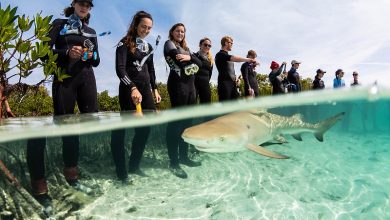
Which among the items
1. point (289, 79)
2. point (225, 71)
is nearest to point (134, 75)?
point (225, 71)

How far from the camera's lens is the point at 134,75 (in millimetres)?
5629

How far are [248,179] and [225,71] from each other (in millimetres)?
2924

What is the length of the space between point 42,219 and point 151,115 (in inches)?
78.5

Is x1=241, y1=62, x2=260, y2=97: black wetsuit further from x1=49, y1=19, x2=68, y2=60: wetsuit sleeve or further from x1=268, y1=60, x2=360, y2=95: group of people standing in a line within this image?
x1=49, y1=19, x2=68, y2=60: wetsuit sleeve

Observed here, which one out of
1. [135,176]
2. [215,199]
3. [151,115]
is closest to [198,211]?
[215,199]

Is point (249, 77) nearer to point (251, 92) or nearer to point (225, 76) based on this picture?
point (251, 92)

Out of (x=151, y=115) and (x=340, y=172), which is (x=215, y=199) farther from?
(x=340, y=172)

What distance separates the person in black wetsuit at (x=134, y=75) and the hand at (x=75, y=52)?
1.78 feet

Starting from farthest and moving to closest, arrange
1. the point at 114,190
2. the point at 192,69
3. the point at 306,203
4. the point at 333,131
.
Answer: the point at 192,69 < the point at 333,131 < the point at 114,190 < the point at 306,203

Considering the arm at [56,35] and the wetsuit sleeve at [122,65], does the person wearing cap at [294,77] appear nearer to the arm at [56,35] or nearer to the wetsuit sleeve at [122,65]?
the wetsuit sleeve at [122,65]

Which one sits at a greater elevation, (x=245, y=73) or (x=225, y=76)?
(x=245, y=73)

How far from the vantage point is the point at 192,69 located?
241 inches

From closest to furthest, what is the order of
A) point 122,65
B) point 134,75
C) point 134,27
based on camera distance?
1. point 122,65
2. point 134,75
3. point 134,27

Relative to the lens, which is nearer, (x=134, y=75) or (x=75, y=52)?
(x=75, y=52)
